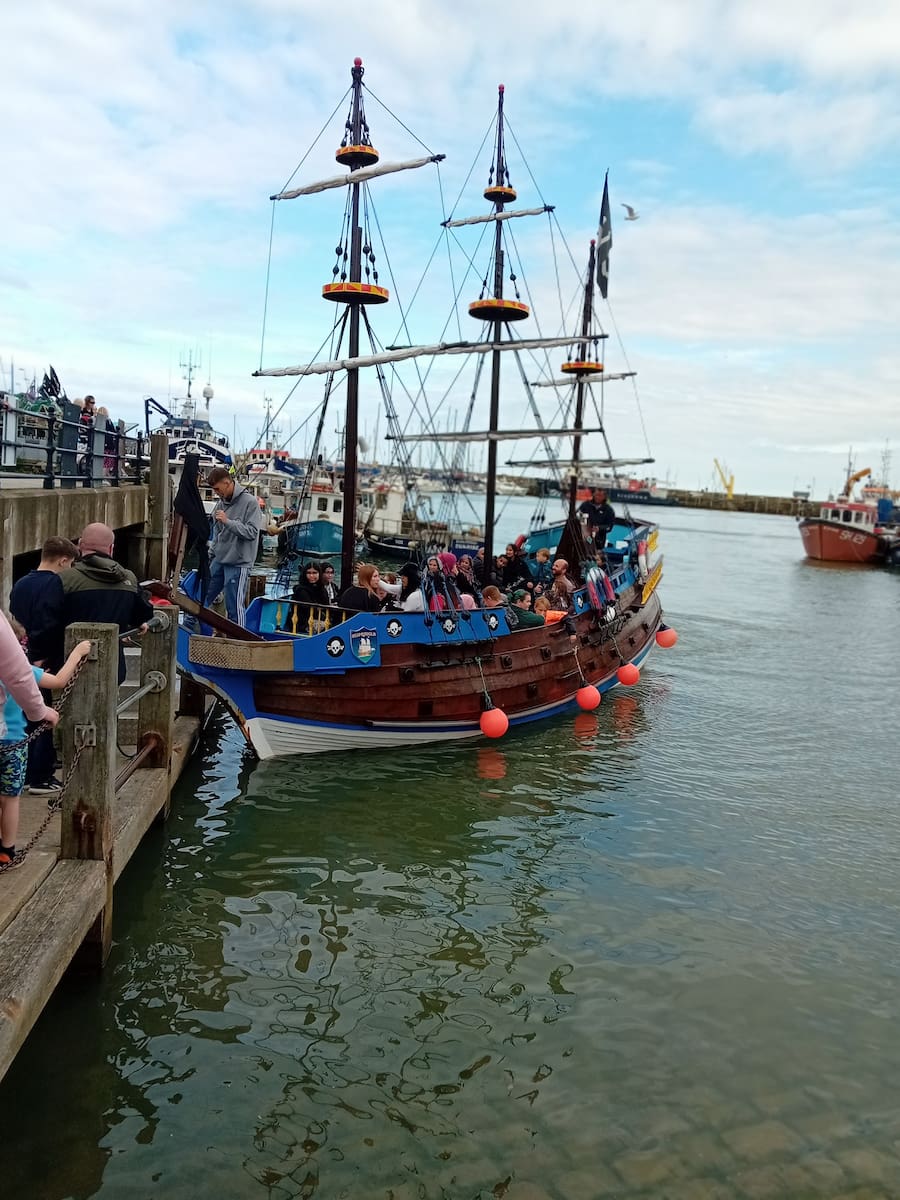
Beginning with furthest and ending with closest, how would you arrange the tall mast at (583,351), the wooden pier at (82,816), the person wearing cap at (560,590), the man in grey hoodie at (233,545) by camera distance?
1. the tall mast at (583,351)
2. the person wearing cap at (560,590)
3. the man in grey hoodie at (233,545)
4. the wooden pier at (82,816)

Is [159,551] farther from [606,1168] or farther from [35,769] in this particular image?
[606,1168]

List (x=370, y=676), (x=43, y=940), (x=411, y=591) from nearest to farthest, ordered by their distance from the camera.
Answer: (x=43, y=940)
(x=370, y=676)
(x=411, y=591)

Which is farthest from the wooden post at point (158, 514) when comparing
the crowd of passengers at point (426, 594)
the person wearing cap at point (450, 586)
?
the person wearing cap at point (450, 586)

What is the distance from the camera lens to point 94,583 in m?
6.70

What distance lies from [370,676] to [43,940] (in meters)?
7.39

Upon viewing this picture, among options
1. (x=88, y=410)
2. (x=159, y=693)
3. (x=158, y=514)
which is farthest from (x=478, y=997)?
(x=88, y=410)

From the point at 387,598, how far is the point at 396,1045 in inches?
322

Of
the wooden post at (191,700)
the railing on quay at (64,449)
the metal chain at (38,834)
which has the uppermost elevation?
the railing on quay at (64,449)

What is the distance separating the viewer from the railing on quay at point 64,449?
9953 millimetres

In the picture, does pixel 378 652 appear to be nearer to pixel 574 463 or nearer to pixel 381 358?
pixel 381 358

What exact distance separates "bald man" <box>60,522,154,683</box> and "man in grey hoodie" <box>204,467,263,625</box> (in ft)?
12.1

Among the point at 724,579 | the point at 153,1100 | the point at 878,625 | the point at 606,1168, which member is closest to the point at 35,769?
the point at 153,1100

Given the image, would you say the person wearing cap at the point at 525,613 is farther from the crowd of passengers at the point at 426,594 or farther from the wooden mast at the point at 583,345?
the wooden mast at the point at 583,345

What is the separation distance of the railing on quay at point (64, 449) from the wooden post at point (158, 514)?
0.58m
